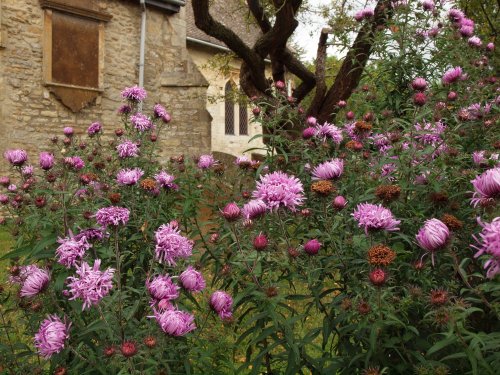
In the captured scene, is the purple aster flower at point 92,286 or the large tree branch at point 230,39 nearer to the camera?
the purple aster flower at point 92,286

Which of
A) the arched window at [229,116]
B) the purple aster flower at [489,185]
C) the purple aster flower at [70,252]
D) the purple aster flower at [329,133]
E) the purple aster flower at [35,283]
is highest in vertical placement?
the arched window at [229,116]

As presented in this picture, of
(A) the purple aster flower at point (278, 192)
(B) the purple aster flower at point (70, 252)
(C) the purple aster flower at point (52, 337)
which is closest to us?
(C) the purple aster flower at point (52, 337)

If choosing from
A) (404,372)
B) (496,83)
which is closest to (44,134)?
(496,83)

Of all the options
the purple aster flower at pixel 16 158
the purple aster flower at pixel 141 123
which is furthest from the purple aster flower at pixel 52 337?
the purple aster flower at pixel 141 123

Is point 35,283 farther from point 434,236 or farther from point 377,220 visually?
point 434,236

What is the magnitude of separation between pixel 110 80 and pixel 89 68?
656 mm

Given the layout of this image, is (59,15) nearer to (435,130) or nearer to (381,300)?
(435,130)

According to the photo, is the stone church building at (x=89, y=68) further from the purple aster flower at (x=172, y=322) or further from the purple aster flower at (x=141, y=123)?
the purple aster flower at (x=172, y=322)

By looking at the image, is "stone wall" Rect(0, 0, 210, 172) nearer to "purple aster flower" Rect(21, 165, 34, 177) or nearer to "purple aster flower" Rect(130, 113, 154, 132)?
"purple aster flower" Rect(21, 165, 34, 177)

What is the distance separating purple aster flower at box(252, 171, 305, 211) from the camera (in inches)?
85.0

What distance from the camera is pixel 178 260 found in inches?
93.0

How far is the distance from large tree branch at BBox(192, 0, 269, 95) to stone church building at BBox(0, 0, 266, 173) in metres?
2.41

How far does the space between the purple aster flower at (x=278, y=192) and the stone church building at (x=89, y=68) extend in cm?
873

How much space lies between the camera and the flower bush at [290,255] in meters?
1.86
